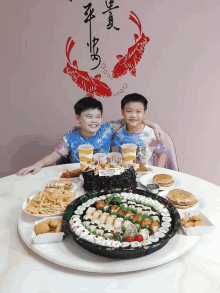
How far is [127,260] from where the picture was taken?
106 centimetres

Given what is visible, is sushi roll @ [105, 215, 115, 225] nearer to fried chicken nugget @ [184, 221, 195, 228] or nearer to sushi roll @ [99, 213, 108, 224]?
sushi roll @ [99, 213, 108, 224]

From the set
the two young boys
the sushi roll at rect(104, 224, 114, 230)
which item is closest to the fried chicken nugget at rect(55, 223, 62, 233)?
the sushi roll at rect(104, 224, 114, 230)

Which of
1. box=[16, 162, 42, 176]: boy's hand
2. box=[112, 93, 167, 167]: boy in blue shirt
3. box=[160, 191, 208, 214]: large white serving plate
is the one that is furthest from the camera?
box=[112, 93, 167, 167]: boy in blue shirt

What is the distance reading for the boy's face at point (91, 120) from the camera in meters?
2.54

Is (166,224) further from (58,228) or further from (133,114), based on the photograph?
(133,114)

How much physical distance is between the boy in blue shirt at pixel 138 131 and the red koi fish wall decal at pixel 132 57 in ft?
0.85

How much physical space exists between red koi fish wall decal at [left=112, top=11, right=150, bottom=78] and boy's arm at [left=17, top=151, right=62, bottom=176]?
1020 millimetres

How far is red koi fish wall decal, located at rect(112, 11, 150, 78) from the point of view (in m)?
2.48

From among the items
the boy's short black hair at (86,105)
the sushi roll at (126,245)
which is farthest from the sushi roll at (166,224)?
the boy's short black hair at (86,105)

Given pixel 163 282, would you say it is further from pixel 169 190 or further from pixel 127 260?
pixel 169 190

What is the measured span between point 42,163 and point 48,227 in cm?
116

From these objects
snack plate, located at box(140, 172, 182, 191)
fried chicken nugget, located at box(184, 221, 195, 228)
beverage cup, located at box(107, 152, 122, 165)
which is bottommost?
snack plate, located at box(140, 172, 182, 191)

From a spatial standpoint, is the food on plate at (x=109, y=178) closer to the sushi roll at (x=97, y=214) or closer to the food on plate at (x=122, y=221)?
the food on plate at (x=122, y=221)

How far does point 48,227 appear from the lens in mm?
1220
